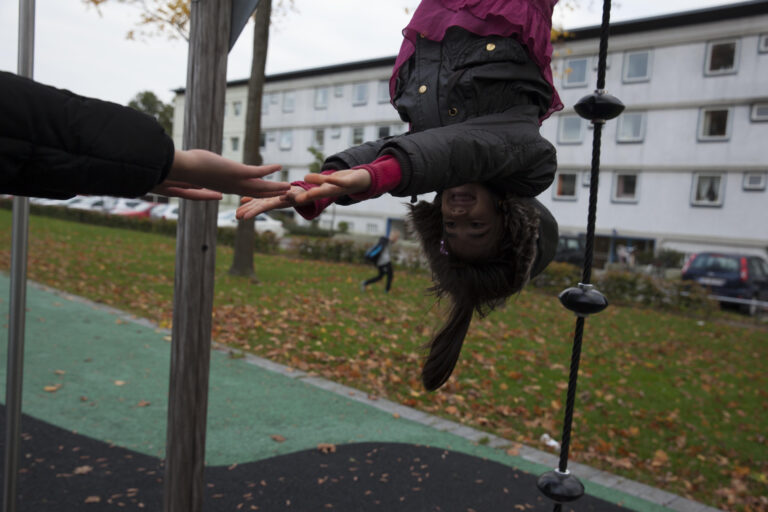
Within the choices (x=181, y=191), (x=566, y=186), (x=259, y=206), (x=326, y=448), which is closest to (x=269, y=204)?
(x=259, y=206)

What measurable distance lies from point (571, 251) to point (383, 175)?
69.2 feet

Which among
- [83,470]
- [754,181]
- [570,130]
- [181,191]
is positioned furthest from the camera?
[570,130]

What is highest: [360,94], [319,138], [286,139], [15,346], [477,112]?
[360,94]

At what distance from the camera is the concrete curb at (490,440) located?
4.48 metres

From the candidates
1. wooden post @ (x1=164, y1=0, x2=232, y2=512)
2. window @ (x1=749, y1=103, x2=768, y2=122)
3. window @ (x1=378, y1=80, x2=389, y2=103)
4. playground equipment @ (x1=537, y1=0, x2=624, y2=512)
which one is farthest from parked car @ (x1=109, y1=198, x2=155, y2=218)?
playground equipment @ (x1=537, y1=0, x2=624, y2=512)

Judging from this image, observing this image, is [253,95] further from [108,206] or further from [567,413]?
[108,206]

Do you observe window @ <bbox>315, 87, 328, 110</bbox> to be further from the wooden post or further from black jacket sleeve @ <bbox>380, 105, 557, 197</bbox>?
black jacket sleeve @ <bbox>380, 105, 557, 197</bbox>

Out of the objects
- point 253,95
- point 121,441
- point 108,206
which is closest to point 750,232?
point 253,95

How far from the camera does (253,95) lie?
12.1 m

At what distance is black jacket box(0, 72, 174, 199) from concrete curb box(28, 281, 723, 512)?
4.58 meters

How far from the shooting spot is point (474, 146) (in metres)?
1.30

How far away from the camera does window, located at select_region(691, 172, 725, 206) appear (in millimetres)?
25016

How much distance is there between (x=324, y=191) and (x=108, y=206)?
1478 inches

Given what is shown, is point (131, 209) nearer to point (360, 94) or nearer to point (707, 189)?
point (360, 94)
